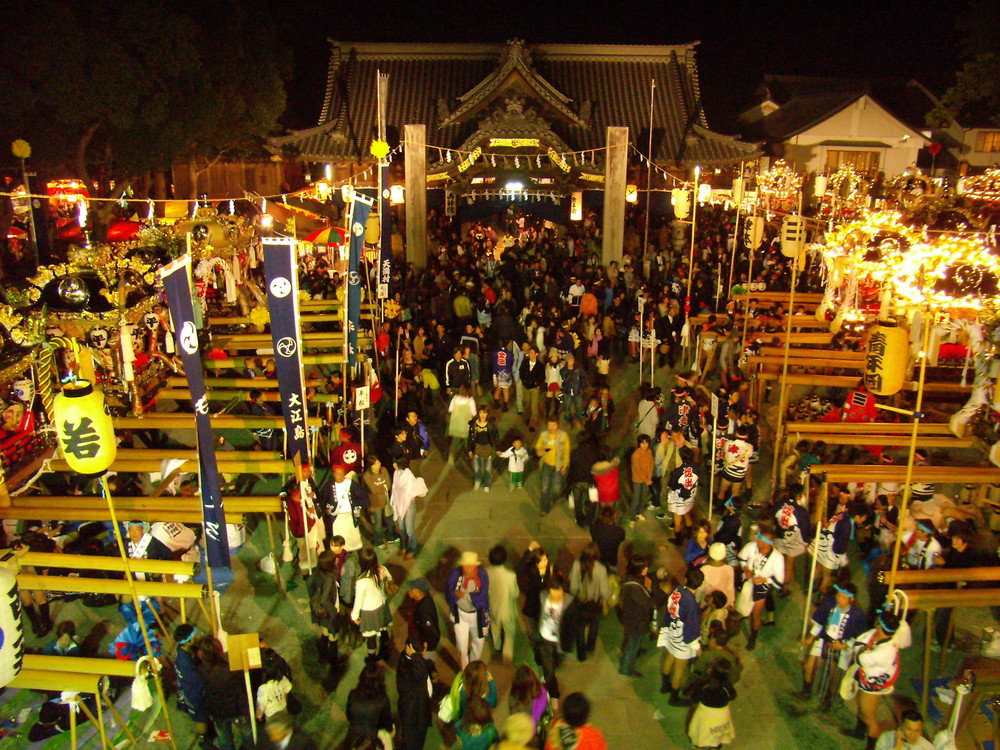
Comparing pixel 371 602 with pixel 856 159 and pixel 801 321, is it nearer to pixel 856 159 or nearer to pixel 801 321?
pixel 801 321

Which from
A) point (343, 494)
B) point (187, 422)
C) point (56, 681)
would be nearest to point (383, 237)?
point (187, 422)

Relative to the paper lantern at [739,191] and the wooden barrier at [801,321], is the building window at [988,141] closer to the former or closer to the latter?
the paper lantern at [739,191]

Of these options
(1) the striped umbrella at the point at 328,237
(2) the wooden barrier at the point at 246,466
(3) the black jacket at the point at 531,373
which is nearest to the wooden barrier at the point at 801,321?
(3) the black jacket at the point at 531,373

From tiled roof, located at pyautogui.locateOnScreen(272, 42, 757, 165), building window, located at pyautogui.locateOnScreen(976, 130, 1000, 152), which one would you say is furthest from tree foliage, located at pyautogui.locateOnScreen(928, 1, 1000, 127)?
building window, located at pyautogui.locateOnScreen(976, 130, 1000, 152)

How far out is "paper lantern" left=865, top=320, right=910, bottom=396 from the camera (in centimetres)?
841

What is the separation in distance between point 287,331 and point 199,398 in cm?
173

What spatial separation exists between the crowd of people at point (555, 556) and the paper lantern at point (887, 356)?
3.74ft

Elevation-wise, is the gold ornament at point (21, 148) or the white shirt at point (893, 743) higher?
the gold ornament at point (21, 148)

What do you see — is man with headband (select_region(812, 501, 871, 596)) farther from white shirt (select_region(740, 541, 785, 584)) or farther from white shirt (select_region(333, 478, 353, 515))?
white shirt (select_region(333, 478, 353, 515))

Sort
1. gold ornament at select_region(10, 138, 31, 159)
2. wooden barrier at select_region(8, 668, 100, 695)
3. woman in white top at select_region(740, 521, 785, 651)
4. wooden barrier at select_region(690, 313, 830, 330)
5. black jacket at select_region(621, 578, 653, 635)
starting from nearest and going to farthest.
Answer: wooden barrier at select_region(8, 668, 100, 695) < black jacket at select_region(621, 578, 653, 635) < woman in white top at select_region(740, 521, 785, 651) < wooden barrier at select_region(690, 313, 830, 330) < gold ornament at select_region(10, 138, 31, 159)

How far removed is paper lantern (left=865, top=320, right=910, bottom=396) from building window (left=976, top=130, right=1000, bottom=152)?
102 ft

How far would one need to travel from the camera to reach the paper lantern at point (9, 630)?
200 inches

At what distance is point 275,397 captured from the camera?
34.8 feet

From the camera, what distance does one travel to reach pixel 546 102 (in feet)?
74.5
